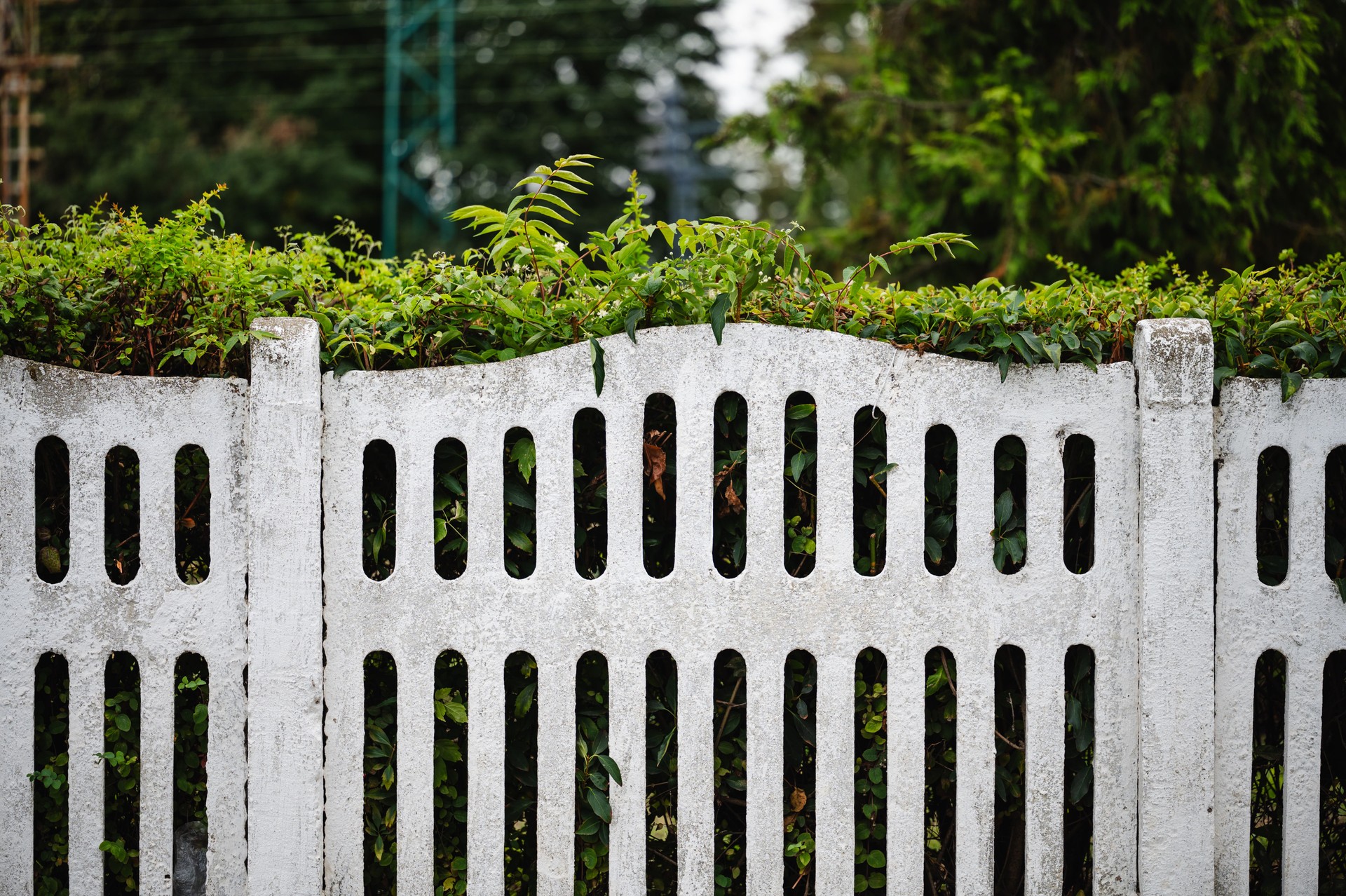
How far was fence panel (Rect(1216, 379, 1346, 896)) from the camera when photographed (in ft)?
8.59

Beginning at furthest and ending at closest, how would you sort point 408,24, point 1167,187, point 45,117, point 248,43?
point 248,43 → point 45,117 → point 408,24 → point 1167,187

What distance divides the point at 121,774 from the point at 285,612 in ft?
2.18

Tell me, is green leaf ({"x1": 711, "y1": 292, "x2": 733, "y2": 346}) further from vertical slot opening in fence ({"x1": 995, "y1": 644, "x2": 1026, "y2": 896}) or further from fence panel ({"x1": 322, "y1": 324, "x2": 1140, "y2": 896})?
vertical slot opening in fence ({"x1": 995, "y1": 644, "x2": 1026, "y2": 896})

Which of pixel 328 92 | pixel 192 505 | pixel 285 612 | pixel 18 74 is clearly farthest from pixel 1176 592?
pixel 328 92

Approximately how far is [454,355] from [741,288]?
31.4 inches

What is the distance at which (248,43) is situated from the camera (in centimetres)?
2109

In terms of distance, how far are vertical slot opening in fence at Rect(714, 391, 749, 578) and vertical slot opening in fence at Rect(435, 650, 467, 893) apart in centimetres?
78

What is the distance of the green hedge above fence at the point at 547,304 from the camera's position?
8.59 feet

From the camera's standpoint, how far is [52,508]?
273 centimetres

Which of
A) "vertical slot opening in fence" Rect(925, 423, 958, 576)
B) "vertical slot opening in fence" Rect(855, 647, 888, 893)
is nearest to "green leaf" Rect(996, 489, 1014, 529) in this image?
"vertical slot opening in fence" Rect(925, 423, 958, 576)

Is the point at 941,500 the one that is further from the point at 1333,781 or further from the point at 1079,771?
the point at 1333,781

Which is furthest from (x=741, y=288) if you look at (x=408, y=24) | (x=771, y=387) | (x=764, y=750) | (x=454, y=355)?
(x=408, y=24)

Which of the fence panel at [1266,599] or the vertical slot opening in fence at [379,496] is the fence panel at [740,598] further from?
the fence panel at [1266,599]

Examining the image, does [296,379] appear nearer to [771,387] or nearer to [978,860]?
[771,387]
